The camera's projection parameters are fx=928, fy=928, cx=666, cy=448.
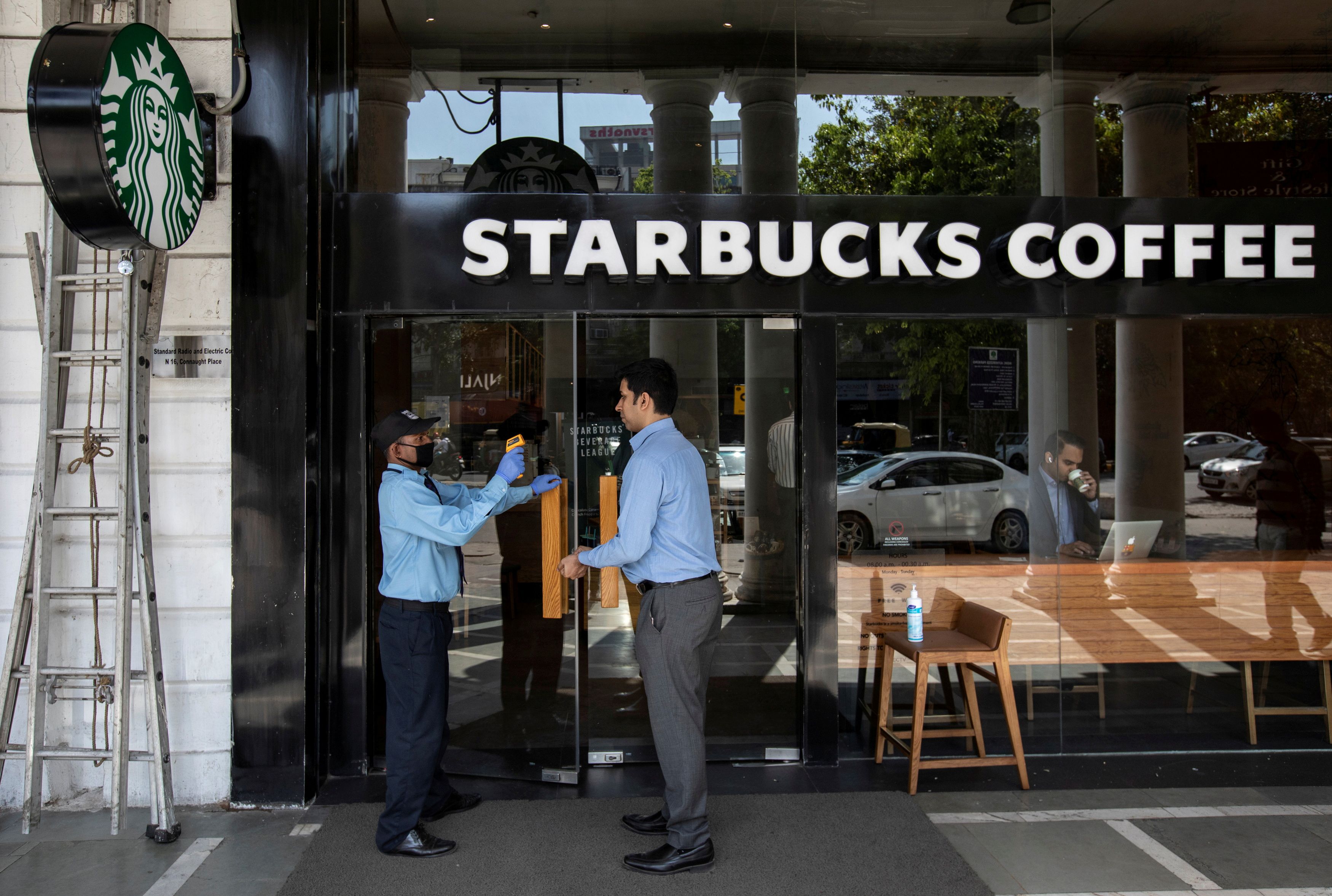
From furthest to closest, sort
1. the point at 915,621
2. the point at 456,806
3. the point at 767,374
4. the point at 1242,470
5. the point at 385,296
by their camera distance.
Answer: the point at 1242,470
the point at 767,374
the point at 385,296
the point at 915,621
the point at 456,806

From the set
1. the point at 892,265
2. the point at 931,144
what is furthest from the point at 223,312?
the point at 931,144

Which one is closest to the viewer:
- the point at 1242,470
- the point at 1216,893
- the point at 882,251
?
the point at 1216,893

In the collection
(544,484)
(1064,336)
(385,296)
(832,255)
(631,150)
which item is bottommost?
(544,484)

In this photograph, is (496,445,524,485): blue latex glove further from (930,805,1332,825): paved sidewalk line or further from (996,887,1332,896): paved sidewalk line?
(996,887,1332,896): paved sidewalk line

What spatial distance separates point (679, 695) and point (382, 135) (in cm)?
326

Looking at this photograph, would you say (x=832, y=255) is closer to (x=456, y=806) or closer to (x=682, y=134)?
(x=682, y=134)

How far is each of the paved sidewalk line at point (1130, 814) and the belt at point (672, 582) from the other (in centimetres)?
149

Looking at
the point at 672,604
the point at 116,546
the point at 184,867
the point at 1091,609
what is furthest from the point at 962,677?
the point at 116,546

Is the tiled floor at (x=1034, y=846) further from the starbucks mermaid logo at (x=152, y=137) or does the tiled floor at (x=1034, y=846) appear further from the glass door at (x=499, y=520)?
the starbucks mermaid logo at (x=152, y=137)

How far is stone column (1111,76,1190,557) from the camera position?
5027 millimetres

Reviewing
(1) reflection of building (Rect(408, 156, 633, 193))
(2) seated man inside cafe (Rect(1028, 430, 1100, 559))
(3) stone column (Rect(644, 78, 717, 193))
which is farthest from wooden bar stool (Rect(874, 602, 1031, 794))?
(1) reflection of building (Rect(408, 156, 633, 193))

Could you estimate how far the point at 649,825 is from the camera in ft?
12.6

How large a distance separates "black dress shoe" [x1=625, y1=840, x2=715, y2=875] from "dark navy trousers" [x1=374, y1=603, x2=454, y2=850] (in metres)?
0.86

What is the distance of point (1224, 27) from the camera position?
5324mm
